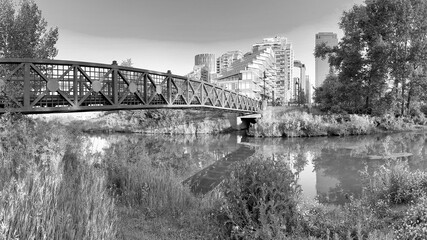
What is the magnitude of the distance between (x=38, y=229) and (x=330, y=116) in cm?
3217

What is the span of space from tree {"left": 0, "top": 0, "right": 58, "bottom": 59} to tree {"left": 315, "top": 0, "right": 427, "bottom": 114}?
30599 millimetres

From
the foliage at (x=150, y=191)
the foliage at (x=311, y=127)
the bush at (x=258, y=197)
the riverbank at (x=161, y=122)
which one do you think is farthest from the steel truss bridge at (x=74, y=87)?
the riverbank at (x=161, y=122)

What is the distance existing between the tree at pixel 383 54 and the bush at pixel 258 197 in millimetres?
30389

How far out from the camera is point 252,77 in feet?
239

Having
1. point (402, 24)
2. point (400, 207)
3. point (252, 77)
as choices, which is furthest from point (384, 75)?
point (252, 77)

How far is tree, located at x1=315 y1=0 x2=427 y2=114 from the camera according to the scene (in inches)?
1208

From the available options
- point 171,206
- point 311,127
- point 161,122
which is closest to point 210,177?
point 171,206

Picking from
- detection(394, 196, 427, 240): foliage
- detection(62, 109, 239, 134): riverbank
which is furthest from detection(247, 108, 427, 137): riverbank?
detection(394, 196, 427, 240): foliage

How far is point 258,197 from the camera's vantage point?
4.73 m

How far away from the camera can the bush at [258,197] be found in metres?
4.56

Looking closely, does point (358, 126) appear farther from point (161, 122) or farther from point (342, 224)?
point (342, 224)

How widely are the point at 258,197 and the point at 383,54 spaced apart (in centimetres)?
3220

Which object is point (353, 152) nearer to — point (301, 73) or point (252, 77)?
point (252, 77)

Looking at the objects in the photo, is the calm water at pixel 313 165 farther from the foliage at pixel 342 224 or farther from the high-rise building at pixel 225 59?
the high-rise building at pixel 225 59
